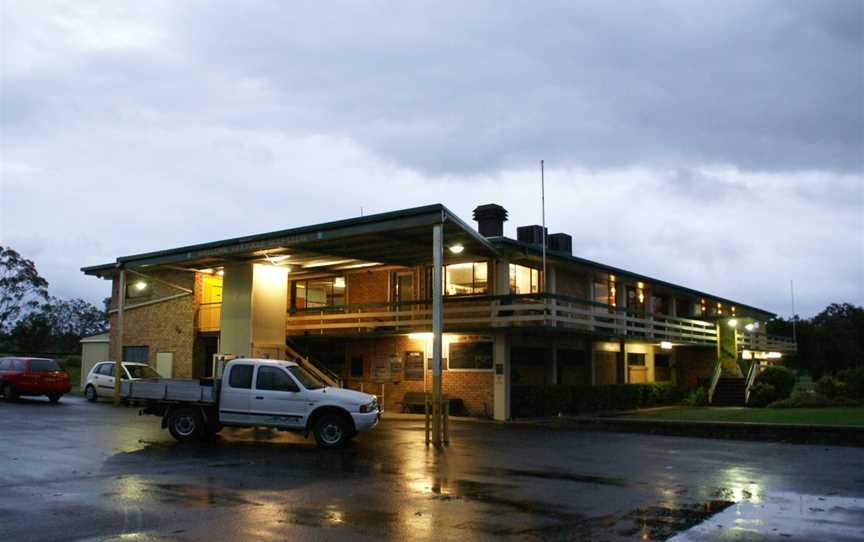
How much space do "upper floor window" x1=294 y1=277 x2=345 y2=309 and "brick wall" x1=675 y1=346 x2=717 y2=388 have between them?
17767mm

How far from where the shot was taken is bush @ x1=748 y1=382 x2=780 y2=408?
32938 millimetres

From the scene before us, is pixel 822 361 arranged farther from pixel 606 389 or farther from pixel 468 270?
pixel 468 270

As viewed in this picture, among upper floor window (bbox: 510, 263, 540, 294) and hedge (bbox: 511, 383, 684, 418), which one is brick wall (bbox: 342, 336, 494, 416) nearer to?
hedge (bbox: 511, 383, 684, 418)

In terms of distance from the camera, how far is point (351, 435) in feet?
53.6

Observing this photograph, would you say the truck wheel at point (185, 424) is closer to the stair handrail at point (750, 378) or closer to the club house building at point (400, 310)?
the club house building at point (400, 310)

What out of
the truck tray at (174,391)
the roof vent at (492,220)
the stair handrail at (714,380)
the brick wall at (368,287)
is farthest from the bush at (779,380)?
the truck tray at (174,391)

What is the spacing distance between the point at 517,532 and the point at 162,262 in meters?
22.5

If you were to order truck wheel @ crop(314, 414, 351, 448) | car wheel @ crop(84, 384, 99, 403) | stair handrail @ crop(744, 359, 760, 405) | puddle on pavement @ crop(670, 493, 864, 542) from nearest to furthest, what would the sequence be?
puddle on pavement @ crop(670, 493, 864, 542)
truck wheel @ crop(314, 414, 351, 448)
car wheel @ crop(84, 384, 99, 403)
stair handrail @ crop(744, 359, 760, 405)

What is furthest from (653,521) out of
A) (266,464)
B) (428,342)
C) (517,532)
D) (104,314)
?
(104,314)

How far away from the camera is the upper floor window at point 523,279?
95.1 feet

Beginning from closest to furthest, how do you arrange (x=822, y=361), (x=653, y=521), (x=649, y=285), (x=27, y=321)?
(x=653, y=521) → (x=649, y=285) → (x=27, y=321) → (x=822, y=361)

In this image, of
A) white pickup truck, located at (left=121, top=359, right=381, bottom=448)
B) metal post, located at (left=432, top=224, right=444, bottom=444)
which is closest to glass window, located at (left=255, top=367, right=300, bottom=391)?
white pickup truck, located at (left=121, top=359, right=381, bottom=448)

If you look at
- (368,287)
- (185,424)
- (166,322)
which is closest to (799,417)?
(368,287)

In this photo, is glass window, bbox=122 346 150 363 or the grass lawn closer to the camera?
the grass lawn
